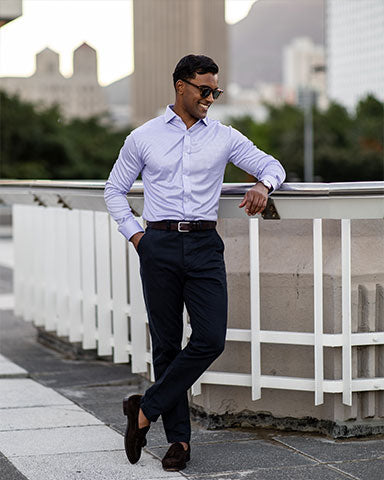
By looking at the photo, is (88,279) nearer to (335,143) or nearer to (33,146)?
(33,146)

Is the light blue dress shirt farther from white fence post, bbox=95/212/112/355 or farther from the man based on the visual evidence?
white fence post, bbox=95/212/112/355

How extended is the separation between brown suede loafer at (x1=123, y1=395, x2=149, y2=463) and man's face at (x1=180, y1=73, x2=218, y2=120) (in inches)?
56.1

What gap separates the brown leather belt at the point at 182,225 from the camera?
4340 millimetres

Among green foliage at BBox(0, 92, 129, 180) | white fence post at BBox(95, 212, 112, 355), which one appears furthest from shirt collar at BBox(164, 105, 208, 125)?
green foliage at BBox(0, 92, 129, 180)

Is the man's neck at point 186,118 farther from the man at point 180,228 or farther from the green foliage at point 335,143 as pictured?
the green foliage at point 335,143

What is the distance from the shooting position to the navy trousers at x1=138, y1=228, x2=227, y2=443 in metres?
4.36

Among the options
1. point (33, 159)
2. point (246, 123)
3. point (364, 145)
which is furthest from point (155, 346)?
point (246, 123)

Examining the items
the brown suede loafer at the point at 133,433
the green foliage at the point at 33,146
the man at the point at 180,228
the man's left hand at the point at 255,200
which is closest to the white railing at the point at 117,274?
the man's left hand at the point at 255,200

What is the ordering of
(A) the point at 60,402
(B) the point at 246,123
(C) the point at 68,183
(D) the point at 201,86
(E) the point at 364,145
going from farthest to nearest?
(B) the point at 246,123
(E) the point at 364,145
(C) the point at 68,183
(A) the point at 60,402
(D) the point at 201,86

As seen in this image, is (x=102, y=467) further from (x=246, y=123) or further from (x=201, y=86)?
(x=246, y=123)

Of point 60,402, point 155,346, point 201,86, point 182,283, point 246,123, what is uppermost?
point 246,123

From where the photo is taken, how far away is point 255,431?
17.1ft

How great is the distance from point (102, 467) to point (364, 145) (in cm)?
8167

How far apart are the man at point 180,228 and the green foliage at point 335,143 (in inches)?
2781
